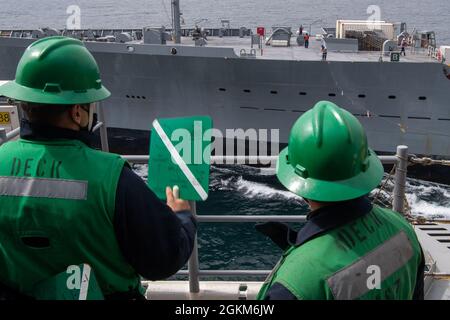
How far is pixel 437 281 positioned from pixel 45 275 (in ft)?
8.38

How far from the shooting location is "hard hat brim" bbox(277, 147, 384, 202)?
4.86ft

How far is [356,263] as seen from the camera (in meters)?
1.38

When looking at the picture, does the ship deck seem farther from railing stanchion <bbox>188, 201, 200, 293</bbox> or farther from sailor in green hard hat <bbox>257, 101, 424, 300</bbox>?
sailor in green hard hat <bbox>257, 101, 424, 300</bbox>

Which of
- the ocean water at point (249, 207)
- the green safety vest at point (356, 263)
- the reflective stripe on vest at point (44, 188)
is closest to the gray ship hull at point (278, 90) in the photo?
the ocean water at point (249, 207)

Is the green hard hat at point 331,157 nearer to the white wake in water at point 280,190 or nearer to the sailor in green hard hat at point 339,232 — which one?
the sailor in green hard hat at point 339,232

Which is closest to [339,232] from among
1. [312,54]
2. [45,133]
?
[45,133]

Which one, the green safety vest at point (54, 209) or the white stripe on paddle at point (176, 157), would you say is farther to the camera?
the white stripe on paddle at point (176, 157)

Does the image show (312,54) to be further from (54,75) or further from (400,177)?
(54,75)

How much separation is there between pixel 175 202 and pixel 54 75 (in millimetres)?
633

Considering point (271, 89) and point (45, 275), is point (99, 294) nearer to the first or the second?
point (45, 275)

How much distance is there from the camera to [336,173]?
4.97ft

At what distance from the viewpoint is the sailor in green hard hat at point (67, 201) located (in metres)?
1.52

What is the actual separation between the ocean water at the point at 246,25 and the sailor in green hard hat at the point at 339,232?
783cm
